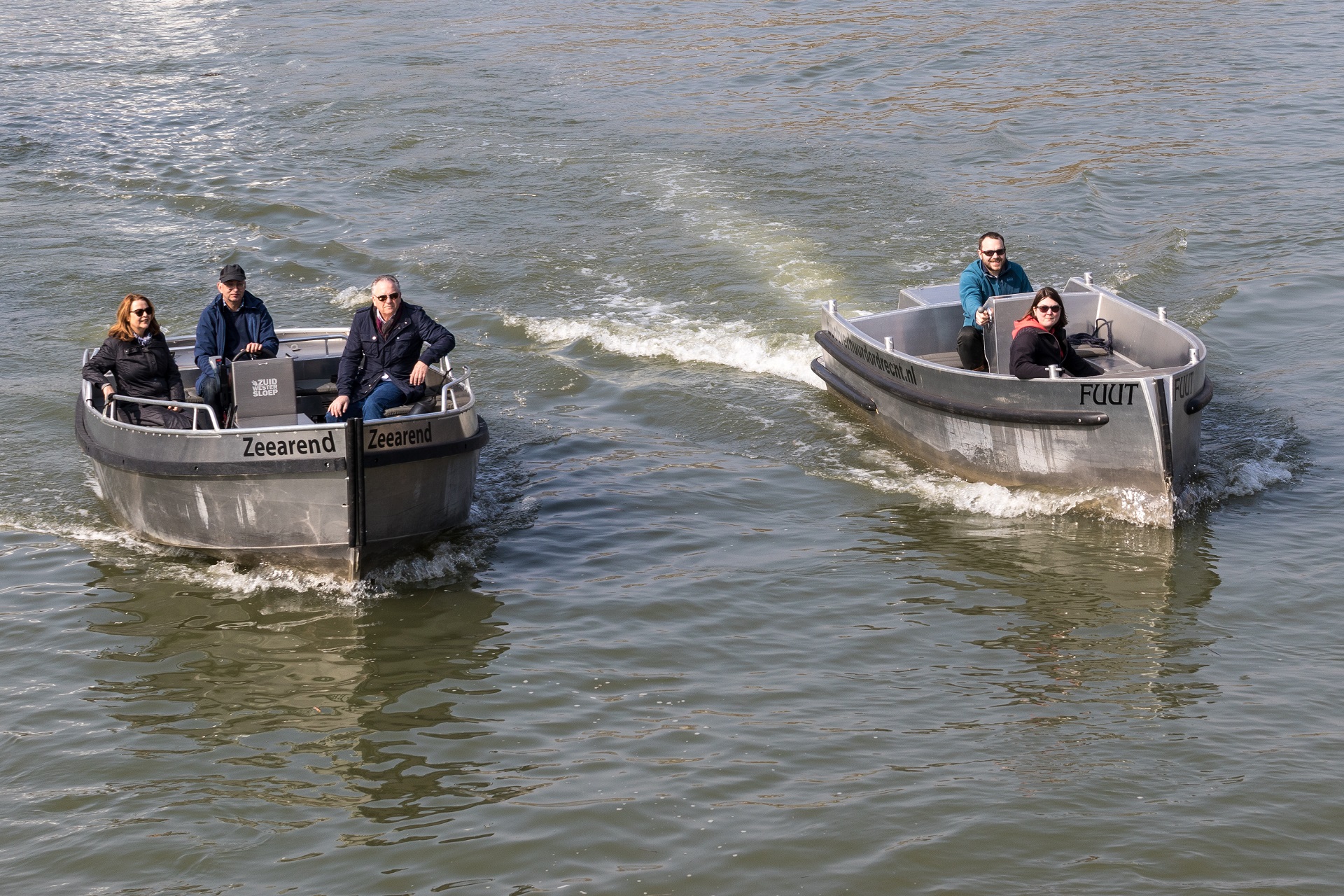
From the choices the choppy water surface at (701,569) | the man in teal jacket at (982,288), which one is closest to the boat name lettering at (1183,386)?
the choppy water surface at (701,569)

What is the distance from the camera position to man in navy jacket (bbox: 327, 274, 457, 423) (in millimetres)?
10516

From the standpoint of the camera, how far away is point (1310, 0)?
31.6 m

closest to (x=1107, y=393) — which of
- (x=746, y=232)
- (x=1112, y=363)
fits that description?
(x=1112, y=363)

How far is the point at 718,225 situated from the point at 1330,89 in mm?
12349

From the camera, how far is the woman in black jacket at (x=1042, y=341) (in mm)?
10852

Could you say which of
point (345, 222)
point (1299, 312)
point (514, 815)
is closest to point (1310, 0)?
point (1299, 312)

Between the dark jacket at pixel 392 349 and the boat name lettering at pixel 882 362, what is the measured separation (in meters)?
3.88

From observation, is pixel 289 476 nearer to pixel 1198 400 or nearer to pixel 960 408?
pixel 960 408

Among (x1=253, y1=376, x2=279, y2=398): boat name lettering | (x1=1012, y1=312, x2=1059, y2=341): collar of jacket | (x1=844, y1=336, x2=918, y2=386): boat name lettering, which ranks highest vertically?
(x1=1012, y1=312, x2=1059, y2=341): collar of jacket

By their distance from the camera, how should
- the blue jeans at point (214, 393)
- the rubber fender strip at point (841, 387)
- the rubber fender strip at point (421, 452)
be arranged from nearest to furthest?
the rubber fender strip at point (421, 452) < the blue jeans at point (214, 393) < the rubber fender strip at point (841, 387)

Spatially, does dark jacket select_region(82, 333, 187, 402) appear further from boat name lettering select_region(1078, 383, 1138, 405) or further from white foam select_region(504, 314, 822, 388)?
boat name lettering select_region(1078, 383, 1138, 405)

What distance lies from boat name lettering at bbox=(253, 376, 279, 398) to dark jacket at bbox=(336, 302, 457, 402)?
0.47 m

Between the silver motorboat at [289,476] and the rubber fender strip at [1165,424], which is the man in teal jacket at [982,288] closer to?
the rubber fender strip at [1165,424]

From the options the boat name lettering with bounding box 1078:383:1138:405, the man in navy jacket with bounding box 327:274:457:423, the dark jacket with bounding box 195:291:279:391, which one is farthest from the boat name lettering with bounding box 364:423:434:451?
the boat name lettering with bounding box 1078:383:1138:405
